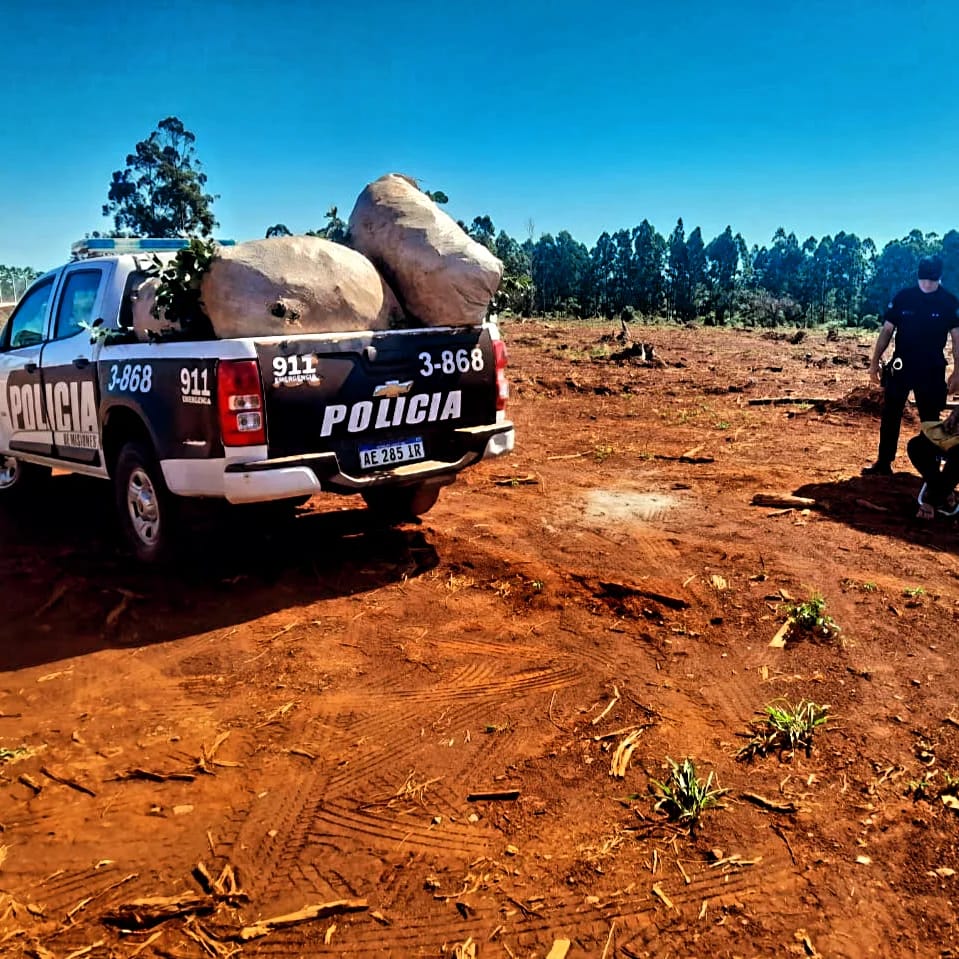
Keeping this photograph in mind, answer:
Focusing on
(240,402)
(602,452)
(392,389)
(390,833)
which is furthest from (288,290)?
(602,452)

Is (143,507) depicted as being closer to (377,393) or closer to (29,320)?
(377,393)

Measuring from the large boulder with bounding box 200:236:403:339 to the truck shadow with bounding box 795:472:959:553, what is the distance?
4060mm

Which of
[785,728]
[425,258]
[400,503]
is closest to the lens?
[785,728]

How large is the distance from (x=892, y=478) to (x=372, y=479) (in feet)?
17.3

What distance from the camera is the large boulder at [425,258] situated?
5273 mm

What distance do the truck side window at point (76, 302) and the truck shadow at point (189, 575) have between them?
162 centimetres

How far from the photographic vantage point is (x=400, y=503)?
21.2 ft

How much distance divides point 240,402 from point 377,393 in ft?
2.88

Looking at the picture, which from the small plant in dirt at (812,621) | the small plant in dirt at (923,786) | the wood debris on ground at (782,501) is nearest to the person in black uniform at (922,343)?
the wood debris on ground at (782,501)

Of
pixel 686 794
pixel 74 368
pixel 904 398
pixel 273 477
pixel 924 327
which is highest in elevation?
pixel 924 327

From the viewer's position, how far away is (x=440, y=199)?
6.11 metres

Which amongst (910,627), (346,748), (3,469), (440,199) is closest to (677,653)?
(910,627)

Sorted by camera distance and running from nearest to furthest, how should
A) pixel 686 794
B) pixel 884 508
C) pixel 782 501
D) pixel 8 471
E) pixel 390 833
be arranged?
pixel 390 833
pixel 686 794
pixel 884 508
pixel 782 501
pixel 8 471

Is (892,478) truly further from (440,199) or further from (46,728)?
(46,728)
